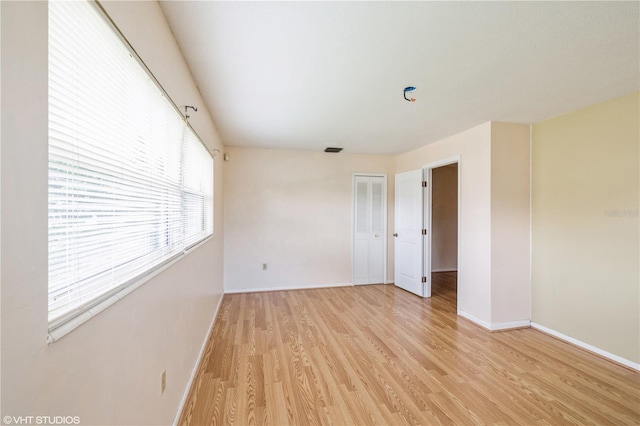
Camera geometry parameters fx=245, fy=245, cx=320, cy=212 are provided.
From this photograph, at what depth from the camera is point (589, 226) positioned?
8.11 feet

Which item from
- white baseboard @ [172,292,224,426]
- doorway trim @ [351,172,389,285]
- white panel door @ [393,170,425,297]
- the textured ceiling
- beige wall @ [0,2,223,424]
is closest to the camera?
beige wall @ [0,2,223,424]

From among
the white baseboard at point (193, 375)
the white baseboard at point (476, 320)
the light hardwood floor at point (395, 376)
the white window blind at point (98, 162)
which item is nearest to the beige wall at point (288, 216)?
the light hardwood floor at point (395, 376)

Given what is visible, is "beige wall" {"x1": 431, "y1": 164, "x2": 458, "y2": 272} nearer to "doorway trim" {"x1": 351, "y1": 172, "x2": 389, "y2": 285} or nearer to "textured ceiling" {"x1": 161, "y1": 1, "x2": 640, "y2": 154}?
"doorway trim" {"x1": 351, "y1": 172, "x2": 389, "y2": 285}

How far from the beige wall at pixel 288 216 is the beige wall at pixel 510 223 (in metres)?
2.01

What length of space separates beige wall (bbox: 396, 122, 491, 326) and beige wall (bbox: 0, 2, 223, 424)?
3250 mm

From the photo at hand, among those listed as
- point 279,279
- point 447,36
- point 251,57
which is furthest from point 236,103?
point 279,279

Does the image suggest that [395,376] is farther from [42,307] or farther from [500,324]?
[42,307]

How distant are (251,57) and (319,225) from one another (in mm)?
3067

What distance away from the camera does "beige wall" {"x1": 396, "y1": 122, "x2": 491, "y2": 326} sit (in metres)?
2.90

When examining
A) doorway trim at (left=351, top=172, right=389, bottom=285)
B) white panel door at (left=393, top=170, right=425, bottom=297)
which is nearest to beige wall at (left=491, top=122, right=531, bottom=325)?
white panel door at (left=393, top=170, right=425, bottom=297)

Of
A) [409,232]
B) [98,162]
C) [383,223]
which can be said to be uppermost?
[98,162]

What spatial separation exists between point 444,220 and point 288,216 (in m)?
3.81

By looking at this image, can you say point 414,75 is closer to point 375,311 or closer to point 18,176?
point 18,176

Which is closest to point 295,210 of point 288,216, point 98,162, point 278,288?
point 288,216
